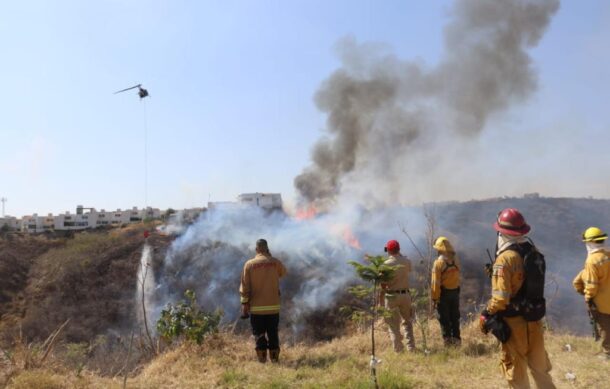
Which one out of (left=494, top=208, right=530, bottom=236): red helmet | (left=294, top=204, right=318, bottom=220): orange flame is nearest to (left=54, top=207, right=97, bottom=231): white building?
(left=294, top=204, right=318, bottom=220): orange flame

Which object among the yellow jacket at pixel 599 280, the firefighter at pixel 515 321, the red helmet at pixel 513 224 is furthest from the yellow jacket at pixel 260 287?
the yellow jacket at pixel 599 280

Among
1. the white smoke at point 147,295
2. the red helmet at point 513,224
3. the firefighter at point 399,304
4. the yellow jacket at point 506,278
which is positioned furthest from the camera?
the white smoke at point 147,295

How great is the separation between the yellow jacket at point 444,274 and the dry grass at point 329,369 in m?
0.87

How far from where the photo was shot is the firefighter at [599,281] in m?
5.72

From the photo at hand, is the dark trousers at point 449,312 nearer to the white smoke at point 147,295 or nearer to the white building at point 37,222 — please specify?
the white smoke at point 147,295

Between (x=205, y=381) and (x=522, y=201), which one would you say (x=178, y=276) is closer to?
(x=205, y=381)

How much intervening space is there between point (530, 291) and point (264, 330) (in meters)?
3.81

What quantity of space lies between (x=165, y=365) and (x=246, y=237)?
22689 millimetres

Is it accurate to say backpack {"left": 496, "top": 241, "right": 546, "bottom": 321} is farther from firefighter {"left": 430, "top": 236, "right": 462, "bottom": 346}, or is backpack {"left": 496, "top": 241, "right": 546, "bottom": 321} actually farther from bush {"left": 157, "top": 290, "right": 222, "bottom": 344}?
bush {"left": 157, "top": 290, "right": 222, "bottom": 344}

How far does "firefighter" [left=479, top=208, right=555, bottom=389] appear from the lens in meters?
3.88

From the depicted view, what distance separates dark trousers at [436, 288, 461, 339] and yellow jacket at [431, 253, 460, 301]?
13 cm

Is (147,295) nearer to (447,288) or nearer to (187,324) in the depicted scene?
(187,324)

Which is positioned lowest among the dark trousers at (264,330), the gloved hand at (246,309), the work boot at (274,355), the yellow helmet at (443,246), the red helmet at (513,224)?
the work boot at (274,355)

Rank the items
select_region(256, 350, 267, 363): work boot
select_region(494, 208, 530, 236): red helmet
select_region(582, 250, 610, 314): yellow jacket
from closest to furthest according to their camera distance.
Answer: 1. select_region(494, 208, 530, 236): red helmet
2. select_region(582, 250, 610, 314): yellow jacket
3. select_region(256, 350, 267, 363): work boot
